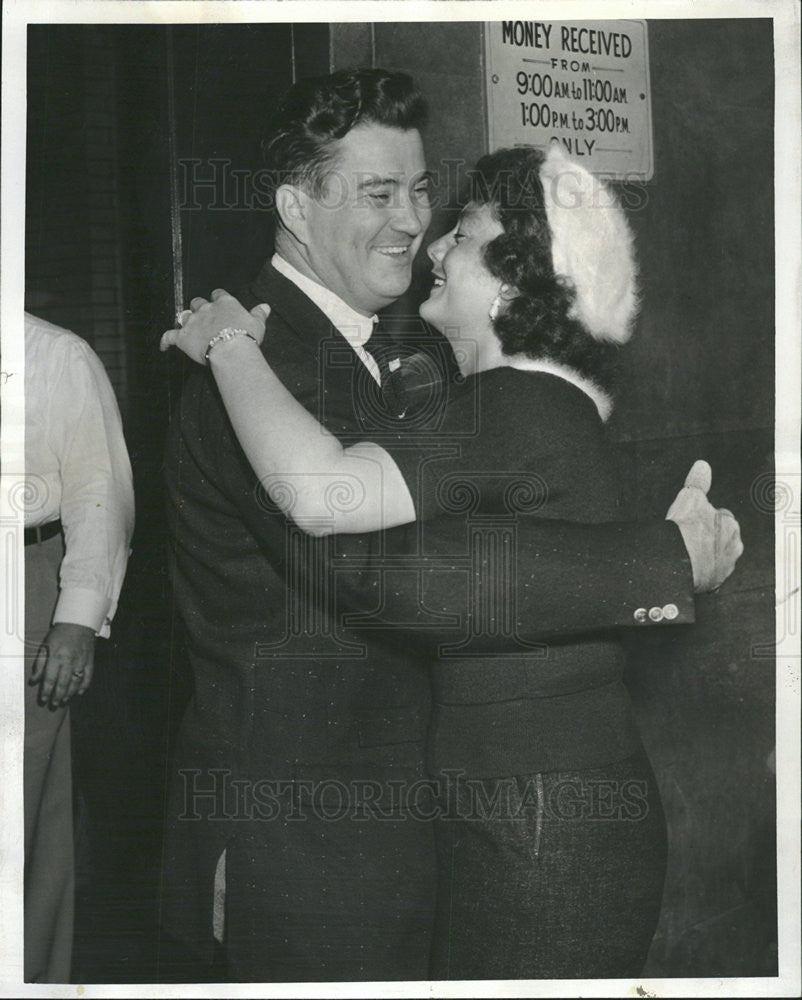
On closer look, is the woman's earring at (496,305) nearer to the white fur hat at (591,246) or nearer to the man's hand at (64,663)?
the white fur hat at (591,246)

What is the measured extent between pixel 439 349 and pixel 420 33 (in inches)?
26.8

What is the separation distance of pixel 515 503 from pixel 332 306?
1.77ft

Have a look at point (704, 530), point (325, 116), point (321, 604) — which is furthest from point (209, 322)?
point (704, 530)

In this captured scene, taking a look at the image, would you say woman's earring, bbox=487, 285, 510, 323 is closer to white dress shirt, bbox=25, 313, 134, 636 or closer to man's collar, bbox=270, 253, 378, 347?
man's collar, bbox=270, 253, 378, 347

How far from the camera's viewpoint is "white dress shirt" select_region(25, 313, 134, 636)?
6.92 feet

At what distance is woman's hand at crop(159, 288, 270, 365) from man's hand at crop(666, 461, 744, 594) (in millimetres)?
933

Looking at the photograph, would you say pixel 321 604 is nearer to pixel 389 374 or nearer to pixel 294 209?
pixel 389 374

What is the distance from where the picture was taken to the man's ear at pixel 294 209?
6.82 ft

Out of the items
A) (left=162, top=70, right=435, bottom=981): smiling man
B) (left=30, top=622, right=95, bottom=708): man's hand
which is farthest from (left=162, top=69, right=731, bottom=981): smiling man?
(left=30, top=622, right=95, bottom=708): man's hand

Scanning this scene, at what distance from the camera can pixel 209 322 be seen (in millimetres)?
2047

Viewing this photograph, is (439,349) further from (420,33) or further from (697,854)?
(697,854)

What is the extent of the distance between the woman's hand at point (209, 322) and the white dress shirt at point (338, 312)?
9 centimetres

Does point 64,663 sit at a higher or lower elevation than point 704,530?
lower

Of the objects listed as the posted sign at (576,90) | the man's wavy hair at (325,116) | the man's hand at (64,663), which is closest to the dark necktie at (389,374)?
the man's wavy hair at (325,116)
